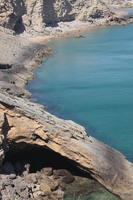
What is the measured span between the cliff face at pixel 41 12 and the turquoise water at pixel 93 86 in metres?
10.4

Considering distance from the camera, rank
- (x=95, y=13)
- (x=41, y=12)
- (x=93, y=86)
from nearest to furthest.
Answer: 1. (x=93, y=86)
2. (x=41, y=12)
3. (x=95, y=13)

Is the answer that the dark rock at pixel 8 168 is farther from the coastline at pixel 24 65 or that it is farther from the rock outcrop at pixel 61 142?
the coastline at pixel 24 65

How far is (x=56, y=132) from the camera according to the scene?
24.1m

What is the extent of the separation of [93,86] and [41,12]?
4857 cm

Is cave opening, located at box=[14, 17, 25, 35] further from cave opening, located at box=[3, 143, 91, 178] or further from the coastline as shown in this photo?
cave opening, located at box=[3, 143, 91, 178]

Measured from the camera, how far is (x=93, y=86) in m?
49.1

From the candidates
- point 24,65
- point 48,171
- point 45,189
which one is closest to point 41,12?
point 24,65

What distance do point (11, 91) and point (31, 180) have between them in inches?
637

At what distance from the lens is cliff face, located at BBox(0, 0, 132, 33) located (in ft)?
268

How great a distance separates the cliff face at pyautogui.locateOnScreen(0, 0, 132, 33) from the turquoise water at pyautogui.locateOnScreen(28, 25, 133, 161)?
10.4 meters

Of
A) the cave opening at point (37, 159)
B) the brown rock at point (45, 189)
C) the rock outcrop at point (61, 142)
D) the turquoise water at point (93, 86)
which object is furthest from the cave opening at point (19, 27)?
the brown rock at point (45, 189)

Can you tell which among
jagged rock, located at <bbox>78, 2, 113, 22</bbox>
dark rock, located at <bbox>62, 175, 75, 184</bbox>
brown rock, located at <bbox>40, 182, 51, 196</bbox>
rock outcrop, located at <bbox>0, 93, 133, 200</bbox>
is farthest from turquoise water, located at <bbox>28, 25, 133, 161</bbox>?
jagged rock, located at <bbox>78, 2, 113, 22</bbox>

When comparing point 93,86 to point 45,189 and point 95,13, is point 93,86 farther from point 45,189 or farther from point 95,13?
point 95,13

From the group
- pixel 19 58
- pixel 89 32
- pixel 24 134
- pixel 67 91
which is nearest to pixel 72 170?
pixel 24 134
